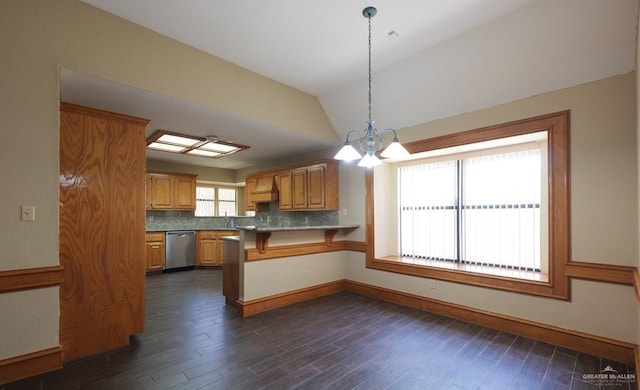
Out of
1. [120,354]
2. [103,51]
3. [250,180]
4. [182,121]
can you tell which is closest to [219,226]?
[250,180]

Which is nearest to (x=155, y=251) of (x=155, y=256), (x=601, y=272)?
(x=155, y=256)

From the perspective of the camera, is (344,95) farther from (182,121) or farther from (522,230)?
(522,230)

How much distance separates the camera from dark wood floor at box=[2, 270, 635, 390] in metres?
2.26

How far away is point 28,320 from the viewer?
7.48ft

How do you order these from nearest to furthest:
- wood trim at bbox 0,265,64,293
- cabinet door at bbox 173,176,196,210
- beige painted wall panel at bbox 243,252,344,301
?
wood trim at bbox 0,265,64,293, beige painted wall panel at bbox 243,252,344,301, cabinet door at bbox 173,176,196,210

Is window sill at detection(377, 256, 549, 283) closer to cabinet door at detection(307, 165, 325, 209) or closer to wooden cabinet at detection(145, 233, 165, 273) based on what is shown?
cabinet door at detection(307, 165, 325, 209)

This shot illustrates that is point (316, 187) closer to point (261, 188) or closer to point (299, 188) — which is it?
point (299, 188)

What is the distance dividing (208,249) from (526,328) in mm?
6270

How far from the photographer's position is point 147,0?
240 centimetres

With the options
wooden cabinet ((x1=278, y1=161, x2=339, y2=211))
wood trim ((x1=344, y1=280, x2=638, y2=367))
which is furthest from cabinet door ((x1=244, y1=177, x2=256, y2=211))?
wood trim ((x1=344, y1=280, x2=638, y2=367))

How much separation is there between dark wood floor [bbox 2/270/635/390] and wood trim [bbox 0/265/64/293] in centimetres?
72

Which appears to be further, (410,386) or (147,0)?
(147,0)

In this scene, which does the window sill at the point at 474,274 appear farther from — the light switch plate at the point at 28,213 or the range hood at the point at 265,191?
the light switch plate at the point at 28,213

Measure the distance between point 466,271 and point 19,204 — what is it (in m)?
4.39
